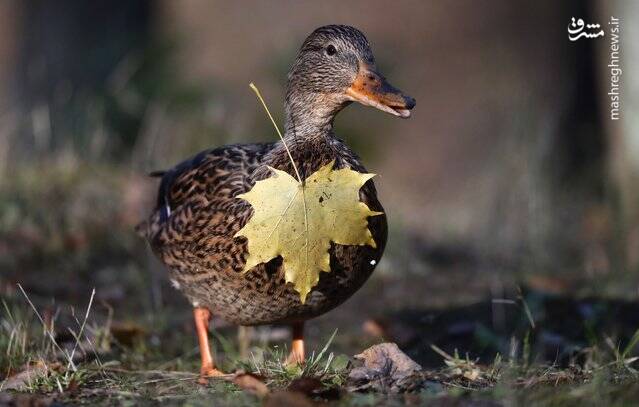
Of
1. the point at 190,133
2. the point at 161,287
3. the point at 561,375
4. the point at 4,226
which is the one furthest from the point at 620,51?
the point at 561,375

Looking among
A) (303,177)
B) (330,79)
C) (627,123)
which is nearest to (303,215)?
(303,177)

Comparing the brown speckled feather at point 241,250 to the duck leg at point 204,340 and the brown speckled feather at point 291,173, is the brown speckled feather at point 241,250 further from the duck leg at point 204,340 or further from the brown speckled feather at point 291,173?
the duck leg at point 204,340

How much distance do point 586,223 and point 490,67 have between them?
345 centimetres

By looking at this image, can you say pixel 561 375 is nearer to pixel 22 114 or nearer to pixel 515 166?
pixel 515 166

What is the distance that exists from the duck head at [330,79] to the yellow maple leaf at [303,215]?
14.8 inches

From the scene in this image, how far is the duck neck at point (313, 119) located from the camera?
4492 mm

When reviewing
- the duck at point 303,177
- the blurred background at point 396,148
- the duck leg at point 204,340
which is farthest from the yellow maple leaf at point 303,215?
the blurred background at point 396,148

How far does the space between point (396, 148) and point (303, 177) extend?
9474mm

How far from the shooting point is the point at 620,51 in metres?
9.54

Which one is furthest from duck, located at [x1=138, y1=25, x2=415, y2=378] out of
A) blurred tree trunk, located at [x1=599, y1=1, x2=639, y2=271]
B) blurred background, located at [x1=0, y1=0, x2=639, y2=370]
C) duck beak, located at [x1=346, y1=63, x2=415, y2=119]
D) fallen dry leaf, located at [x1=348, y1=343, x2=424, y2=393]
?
blurred tree trunk, located at [x1=599, y1=1, x2=639, y2=271]

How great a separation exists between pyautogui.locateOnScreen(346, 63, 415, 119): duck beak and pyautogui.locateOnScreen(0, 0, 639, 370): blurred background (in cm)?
117

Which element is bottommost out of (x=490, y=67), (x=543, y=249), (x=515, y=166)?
(x=543, y=249)

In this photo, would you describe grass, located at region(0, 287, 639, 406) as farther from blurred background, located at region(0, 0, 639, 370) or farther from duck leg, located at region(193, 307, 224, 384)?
blurred background, located at region(0, 0, 639, 370)

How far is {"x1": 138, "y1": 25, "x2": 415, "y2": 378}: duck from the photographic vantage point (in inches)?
169
